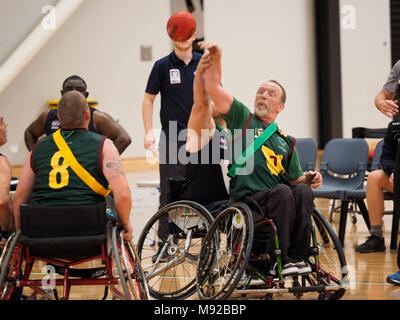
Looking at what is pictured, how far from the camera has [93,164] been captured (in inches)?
107

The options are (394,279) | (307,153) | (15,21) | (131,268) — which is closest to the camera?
(131,268)

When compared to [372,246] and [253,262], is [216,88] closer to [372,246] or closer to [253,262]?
[253,262]

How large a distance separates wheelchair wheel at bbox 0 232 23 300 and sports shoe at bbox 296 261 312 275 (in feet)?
4.16

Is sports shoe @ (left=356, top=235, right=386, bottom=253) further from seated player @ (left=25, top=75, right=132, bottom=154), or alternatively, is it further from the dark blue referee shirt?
seated player @ (left=25, top=75, right=132, bottom=154)

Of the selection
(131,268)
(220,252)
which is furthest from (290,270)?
(131,268)

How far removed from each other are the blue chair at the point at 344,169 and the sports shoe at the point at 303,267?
6.54 ft

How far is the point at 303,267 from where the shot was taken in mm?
3014

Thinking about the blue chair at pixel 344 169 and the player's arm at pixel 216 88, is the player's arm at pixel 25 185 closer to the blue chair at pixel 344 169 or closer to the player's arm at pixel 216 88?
the player's arm at pixel 216 88

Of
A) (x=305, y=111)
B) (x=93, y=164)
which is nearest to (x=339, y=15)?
(x=305, y=111)

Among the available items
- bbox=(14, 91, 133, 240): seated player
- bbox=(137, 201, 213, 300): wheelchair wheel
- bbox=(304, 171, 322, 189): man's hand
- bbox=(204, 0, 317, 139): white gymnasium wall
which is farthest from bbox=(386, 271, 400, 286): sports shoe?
bbox=(204, 0, 317, 139): white gymnasium wall

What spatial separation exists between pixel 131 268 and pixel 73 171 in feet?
1.68

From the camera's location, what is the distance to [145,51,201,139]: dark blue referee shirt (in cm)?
461

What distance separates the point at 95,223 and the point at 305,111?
26.3ft
